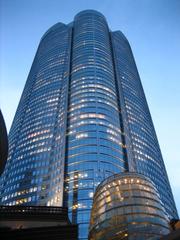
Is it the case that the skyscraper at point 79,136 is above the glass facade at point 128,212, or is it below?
above

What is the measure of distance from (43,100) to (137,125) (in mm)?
62952

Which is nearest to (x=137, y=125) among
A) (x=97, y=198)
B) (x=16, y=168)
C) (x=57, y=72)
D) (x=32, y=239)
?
(x=57, y=72)

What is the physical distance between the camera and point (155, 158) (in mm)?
168000

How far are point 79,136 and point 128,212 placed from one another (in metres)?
83.1

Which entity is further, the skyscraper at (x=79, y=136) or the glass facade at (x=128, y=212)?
the skyscraper at (x=79, y=136)

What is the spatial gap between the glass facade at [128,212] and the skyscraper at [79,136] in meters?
45.8

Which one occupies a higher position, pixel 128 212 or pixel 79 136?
pixel 79 136

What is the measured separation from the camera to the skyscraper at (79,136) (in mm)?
111550

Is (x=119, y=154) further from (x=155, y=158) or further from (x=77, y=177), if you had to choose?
(x=155, y=158)

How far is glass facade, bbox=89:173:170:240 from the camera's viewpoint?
40.4 metres

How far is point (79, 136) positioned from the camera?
125m

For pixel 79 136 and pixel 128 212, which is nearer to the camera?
pixel 128 212

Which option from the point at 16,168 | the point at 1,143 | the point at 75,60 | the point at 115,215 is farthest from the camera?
the point at 75,60

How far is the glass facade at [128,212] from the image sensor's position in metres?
40.4
